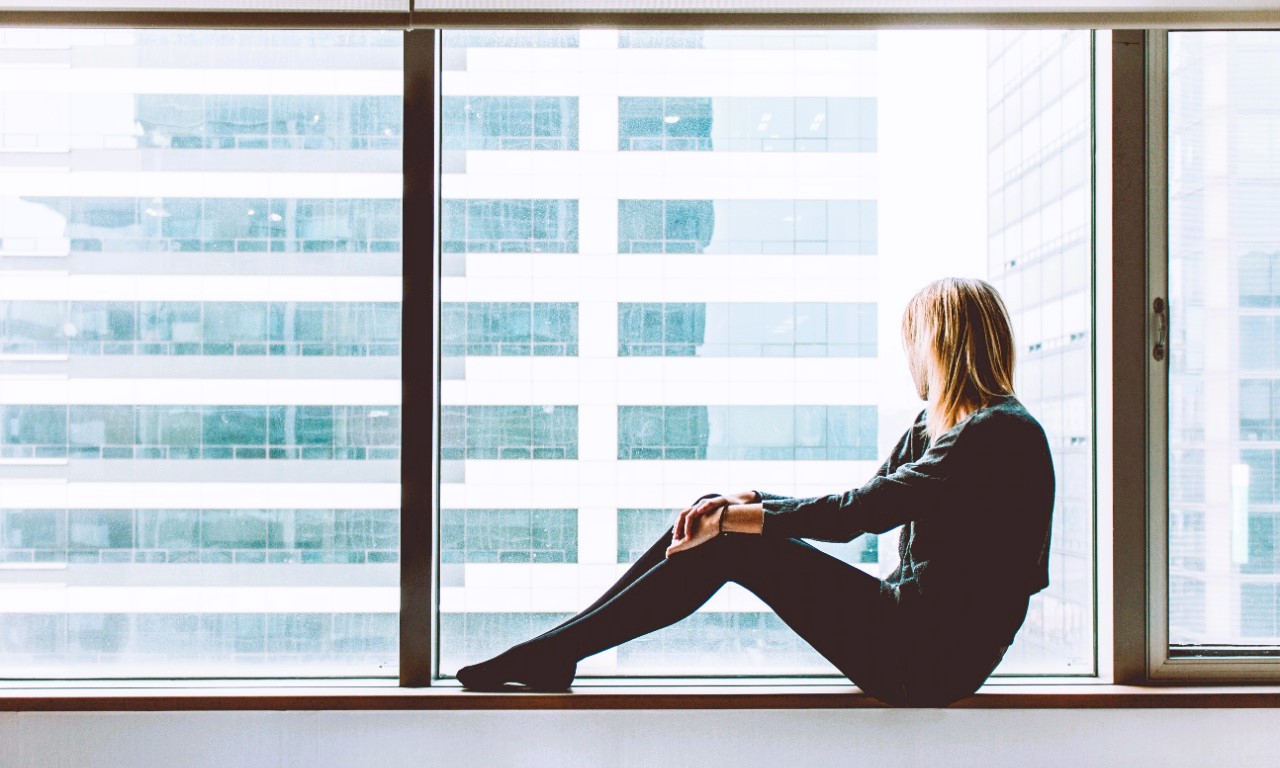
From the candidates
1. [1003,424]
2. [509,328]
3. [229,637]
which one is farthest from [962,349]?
[229,637]

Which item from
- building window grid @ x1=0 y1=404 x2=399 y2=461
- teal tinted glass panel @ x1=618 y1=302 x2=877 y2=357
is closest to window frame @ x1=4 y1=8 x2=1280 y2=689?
building window grid @ x1=0 y1=404 x2=399 y2=461

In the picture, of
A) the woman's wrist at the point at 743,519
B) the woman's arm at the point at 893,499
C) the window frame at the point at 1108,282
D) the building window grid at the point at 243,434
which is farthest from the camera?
the building window grid at the point at 243,434

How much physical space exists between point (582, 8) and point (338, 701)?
4.71 feet

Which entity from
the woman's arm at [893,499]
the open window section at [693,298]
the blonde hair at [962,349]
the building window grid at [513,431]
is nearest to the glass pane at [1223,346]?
the open window section at [693,298]

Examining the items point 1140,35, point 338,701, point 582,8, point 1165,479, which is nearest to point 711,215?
point 582,8

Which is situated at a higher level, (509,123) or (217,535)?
(509,123)

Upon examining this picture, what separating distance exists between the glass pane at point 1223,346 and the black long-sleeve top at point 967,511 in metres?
0.50

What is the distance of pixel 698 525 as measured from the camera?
1.72m

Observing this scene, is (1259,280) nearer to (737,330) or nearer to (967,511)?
(967,511)

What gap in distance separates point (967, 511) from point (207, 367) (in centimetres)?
155

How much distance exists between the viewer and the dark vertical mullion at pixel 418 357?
190 centimetres

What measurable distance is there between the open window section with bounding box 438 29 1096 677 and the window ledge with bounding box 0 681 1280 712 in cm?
18

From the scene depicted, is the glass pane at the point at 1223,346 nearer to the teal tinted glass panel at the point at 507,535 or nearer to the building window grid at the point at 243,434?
the teal tinted glass panel at the point at 507,535

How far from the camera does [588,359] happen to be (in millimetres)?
1968
